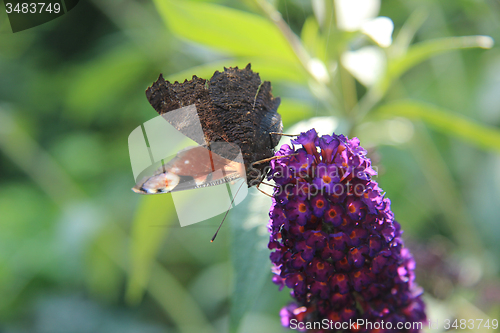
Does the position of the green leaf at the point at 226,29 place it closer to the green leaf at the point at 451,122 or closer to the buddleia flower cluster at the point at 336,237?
the green leaf at the point at 451,122

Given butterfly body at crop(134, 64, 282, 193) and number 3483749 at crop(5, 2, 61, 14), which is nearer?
butterfly body at crop(134, 64, 282, 193)

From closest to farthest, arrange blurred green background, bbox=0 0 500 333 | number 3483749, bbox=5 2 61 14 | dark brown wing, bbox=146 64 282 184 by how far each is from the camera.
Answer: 1. dark brown wing, bbox=146 64 282 184
2. blurred green background, bbox=0 0 500 333
3. number 3483749, bbox=5 2 61 14

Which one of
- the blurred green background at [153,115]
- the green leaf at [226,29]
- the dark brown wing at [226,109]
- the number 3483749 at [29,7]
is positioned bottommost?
the blurred green background at [153,115]

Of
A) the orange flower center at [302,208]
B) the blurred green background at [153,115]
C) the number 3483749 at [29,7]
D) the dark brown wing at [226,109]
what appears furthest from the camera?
the number 3483749 at [29,7]

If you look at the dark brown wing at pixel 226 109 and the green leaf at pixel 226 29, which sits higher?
the green leaf at pixel 226 29

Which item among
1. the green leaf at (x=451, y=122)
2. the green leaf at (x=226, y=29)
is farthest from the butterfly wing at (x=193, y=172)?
the green leaf at (x=451, y=122)

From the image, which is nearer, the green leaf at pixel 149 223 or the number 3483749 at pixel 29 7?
the green leaf at pixel 149 223

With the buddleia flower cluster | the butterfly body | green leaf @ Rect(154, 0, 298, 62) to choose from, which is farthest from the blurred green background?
the buddleia flower cluster

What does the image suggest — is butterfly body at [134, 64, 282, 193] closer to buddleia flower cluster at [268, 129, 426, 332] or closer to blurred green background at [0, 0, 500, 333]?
buddleia flower cluster at [268, 129, 426, 332]
